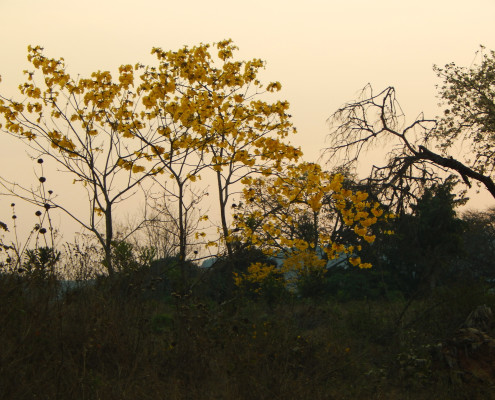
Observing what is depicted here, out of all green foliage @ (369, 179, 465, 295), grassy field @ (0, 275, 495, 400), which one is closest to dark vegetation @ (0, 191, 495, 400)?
grassy field @ (0, 275, 495, 400)

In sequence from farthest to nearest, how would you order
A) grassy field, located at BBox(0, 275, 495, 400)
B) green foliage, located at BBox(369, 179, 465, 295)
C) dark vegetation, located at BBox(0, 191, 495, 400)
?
green foliage, located at BBox(369, 179, 465, 295)
dark vegetation, located at BBox(0, 191, 495, 400)
grassy field, located at BBox(0, 275, 495, 400)

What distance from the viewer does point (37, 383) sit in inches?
178

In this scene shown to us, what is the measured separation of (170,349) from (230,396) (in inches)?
62.6

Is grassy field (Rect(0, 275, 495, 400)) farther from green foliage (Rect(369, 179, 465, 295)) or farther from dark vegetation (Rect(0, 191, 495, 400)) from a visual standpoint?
green foliage (Rect(369, 179, 465, 295))

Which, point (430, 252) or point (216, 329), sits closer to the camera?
point (216, 329)

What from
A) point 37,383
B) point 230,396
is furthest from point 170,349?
point 37,383

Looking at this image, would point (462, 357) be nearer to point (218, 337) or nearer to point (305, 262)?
point (218, 337)

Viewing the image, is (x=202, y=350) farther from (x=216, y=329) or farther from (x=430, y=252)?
(x=430, y=252)

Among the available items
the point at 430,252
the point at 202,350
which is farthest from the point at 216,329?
the point at 430,252

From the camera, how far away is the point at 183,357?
655cm

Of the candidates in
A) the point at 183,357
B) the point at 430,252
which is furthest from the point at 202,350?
the point at 430,252

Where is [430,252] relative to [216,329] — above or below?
above

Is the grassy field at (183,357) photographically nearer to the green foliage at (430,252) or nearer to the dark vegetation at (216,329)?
the dark vegetation at (216,329)

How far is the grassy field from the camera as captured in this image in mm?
5039
